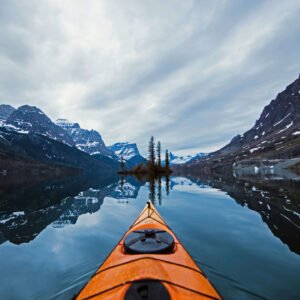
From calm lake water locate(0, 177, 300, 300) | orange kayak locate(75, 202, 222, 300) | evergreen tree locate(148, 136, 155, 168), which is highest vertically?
evergreen tree locate(148, 136, 155, 168)

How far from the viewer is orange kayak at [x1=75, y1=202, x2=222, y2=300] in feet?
14.3

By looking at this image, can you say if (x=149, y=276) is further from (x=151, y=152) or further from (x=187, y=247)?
(x=151, y=152)

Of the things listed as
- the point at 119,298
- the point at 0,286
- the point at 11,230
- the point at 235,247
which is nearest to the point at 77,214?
the point at 11,230

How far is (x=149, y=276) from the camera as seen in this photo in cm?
477

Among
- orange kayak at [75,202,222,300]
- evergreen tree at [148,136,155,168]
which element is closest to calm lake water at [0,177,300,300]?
orange kayak at [75,202,222,300]

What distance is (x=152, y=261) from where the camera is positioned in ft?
18.6

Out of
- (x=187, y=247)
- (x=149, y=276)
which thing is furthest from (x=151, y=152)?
(x=149, y=276)

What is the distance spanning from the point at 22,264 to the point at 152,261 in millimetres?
7927

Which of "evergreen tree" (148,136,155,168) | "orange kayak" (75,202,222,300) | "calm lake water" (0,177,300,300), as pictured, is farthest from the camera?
"evergreen tree" (148,136,155,168)

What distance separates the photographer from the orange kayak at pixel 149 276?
4.36m

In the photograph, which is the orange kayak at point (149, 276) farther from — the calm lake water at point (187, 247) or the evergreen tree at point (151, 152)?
the evergreen tree at point (151, 152)

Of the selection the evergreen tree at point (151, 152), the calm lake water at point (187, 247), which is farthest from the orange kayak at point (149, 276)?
the evergreen tree at point (151, 152)

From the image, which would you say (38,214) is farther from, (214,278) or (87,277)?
(214,278)

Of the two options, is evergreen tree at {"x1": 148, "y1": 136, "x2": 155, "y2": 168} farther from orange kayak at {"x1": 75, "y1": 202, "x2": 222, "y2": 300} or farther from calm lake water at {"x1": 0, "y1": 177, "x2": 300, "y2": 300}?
orange kayak at {"x1": 75, "y1": 202, "x2": 222, "y2": 300}
